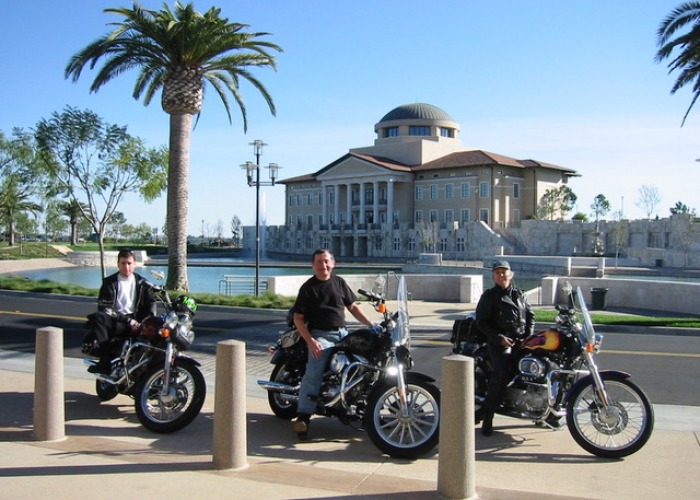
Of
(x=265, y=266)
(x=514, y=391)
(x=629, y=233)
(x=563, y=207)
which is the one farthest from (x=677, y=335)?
(x=563, y=207)

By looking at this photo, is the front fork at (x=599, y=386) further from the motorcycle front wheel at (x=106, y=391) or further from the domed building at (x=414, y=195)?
the domed building at (x=414, y=195)

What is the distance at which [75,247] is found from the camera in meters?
86.6

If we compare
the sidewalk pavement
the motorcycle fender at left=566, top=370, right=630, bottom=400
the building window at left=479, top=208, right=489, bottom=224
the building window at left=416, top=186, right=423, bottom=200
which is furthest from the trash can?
the building window at left=416, top=186, right=423, bottom=200

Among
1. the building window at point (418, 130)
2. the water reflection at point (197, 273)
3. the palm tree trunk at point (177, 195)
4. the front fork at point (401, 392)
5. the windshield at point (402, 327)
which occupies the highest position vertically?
the building window at point (418, 130)

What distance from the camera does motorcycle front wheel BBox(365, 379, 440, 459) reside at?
5789 mm

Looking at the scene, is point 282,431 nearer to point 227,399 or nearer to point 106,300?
point 227,399

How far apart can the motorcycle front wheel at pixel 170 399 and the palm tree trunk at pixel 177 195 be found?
56.6ft

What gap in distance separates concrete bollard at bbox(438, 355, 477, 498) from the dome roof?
9498 cm

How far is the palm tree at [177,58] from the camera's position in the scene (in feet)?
74.6

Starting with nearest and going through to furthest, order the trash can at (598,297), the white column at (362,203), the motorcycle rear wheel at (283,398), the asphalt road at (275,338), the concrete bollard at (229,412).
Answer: the concrete bollard at (229,412) → the motorcycle rear wheel at (283,398) → the asphalt road at (275,338) → the trash can at (598,297) → the white column at (362,203)

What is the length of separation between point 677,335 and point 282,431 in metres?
11.5

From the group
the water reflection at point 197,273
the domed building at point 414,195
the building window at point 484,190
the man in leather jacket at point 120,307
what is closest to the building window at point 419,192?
the domed building at point 414,195

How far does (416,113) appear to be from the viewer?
3861 inches

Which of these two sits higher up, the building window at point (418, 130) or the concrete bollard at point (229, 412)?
the building window at point (418, 130)
